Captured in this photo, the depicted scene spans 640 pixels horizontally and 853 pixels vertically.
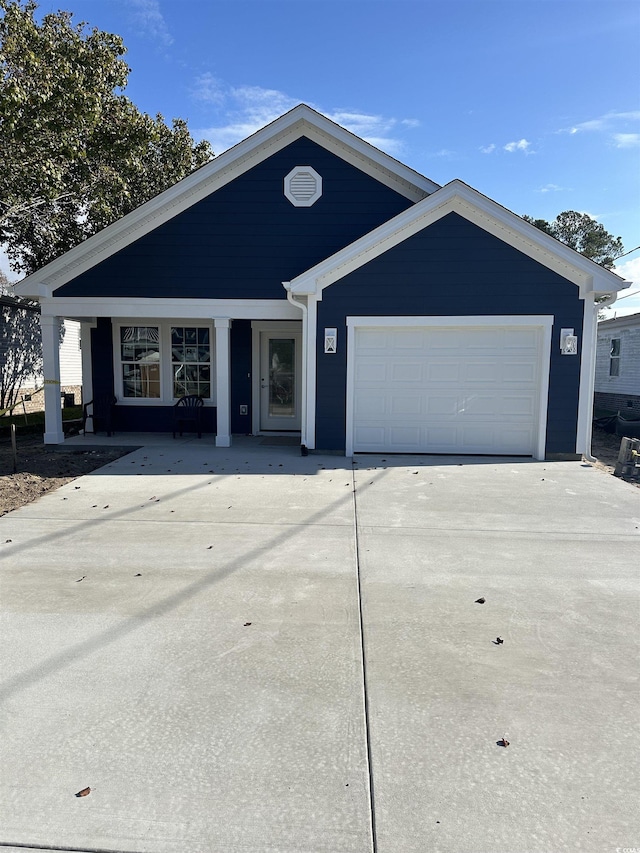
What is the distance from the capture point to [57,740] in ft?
7.75

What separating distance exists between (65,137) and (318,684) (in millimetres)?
9545

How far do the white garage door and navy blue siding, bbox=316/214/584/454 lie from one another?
0.32 metres

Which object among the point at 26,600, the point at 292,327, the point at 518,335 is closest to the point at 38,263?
the point at 292,327

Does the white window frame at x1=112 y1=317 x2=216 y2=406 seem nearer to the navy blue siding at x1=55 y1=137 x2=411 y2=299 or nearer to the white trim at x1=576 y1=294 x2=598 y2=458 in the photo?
the navy blue siding at x1=55 y1=137 x2=411 y2=299

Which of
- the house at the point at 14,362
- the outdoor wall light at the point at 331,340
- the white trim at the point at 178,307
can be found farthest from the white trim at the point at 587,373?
the house at the point at 14,362

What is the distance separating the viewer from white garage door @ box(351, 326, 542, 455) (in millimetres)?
9094

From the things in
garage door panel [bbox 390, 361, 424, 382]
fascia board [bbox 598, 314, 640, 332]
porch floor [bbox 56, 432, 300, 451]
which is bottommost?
porch floor [bbox 56, 432, 300, 451]

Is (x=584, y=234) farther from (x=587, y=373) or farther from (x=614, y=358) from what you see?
(x=587, y=373)

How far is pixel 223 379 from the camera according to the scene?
9844mm

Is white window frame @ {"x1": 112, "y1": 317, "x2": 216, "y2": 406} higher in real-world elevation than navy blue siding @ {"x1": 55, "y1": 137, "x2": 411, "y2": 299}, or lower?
lower

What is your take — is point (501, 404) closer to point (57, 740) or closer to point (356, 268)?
point (356, 268)

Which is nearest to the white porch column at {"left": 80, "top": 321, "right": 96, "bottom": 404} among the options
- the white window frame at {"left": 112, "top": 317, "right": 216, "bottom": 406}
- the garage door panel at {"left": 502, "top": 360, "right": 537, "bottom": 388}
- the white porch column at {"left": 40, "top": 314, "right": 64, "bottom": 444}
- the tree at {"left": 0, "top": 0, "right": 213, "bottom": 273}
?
the white window frame at {"left": 112, "top": 317, "right": 216, "bottom": 406}

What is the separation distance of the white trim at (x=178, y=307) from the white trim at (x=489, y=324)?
149 centimetres

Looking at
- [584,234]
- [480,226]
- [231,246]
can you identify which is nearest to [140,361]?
[231,246]
